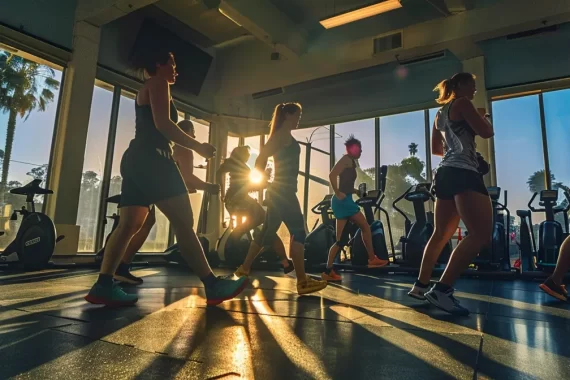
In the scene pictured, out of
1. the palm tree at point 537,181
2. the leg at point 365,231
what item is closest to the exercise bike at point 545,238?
the palm tree at point 537,181

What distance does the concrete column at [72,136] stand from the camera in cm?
473

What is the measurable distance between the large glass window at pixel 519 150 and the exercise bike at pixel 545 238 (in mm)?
1440

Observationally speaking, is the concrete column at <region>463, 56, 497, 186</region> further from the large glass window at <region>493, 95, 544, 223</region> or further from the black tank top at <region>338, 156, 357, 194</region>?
the black tank top at <region>338, 156, 357, 194</region>

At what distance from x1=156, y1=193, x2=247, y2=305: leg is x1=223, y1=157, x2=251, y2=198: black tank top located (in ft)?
4.28

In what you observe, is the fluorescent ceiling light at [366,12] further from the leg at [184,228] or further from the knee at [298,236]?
the leg at [184,228]

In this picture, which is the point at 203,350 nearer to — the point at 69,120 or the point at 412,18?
the point at 69,120

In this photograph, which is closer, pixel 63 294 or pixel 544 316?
pixel 544 316

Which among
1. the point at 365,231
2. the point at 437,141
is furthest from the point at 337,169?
the point at 437,141

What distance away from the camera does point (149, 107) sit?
1827 millimetres

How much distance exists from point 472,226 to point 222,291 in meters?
1.27

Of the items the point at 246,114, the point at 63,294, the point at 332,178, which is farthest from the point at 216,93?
the point at 63,294

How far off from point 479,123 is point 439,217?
1.71 ft

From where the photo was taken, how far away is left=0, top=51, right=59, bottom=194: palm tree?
4.57 m

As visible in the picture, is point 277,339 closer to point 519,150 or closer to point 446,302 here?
point 446,302
